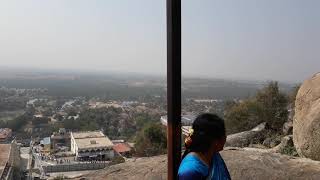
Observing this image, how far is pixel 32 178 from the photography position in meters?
9.25

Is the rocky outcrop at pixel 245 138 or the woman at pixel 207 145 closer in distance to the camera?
the woman at pixel 207 145

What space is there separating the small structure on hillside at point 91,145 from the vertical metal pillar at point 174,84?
23.9ft

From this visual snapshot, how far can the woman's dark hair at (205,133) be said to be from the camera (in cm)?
209

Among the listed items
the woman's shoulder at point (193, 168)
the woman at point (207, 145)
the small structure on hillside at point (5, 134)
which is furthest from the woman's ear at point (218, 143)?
the small structure on hillside at point (5, 134)

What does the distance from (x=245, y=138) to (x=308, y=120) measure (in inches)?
104

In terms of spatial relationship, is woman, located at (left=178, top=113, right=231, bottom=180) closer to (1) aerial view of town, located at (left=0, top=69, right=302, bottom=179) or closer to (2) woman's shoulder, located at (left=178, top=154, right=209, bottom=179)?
(2) woman's shoulder, located at (left=178, top=154, right=209, bottom=179)

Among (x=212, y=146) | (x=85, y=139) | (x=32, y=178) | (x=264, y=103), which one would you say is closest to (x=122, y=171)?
(x=212, y=146)

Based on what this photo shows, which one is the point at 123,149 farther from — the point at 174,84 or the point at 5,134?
the point at 174,84

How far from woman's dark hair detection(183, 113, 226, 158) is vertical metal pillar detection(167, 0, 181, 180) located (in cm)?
66

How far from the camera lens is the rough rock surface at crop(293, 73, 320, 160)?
6940mm

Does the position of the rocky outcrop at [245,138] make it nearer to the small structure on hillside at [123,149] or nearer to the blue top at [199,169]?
the small structure on hillside at [123,149]

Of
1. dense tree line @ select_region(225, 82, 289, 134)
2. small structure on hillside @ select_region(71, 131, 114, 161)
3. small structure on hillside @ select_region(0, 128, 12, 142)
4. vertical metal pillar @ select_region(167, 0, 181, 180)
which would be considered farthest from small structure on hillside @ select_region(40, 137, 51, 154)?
vertical metal pillar @ select_region(167, 0, 181, 180)

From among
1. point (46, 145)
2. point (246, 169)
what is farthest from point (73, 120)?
point (246, 169)

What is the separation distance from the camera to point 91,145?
10703 mm
